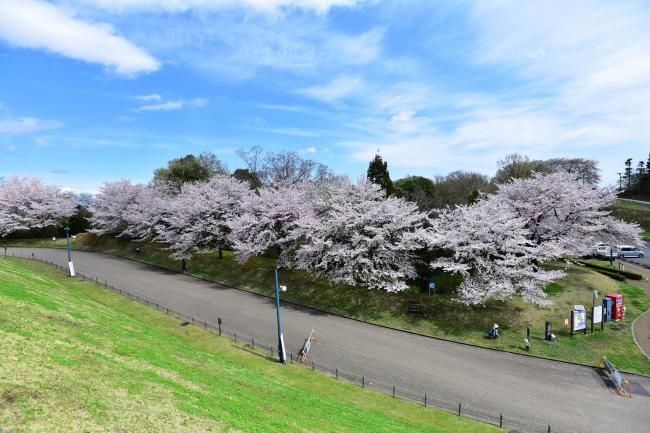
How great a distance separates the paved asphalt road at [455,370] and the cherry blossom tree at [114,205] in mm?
31259

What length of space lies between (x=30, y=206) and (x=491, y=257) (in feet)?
255

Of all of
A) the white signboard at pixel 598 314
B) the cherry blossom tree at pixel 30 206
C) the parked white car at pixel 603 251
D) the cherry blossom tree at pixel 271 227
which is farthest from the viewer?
the cherry blossom tree at pixel 30 206

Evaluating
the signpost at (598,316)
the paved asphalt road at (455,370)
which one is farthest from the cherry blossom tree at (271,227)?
the signpost at (598,316)

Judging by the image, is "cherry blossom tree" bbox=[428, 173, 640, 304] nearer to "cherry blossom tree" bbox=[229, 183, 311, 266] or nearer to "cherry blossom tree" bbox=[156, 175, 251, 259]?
"cherry blossom tree" bbox=[229, 183, 311, 266]

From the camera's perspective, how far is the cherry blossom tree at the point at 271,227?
129 ft

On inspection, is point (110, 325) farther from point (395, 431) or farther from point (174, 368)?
point (395, 431)

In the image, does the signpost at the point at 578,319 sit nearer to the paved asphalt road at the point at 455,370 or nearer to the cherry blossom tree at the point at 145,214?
the paved asphalt road at the point at 455,370

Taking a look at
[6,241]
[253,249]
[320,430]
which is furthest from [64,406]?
[6,241]

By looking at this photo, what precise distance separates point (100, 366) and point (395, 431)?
39.5ft

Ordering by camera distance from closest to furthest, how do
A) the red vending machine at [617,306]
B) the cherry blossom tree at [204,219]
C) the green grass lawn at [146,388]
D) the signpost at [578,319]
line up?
the green grass lawn at [146,388], the signpost at [578,319], the red vending machine at [617,306], the cherry blossom tree at [204,219]

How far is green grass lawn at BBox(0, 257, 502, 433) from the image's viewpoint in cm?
1040

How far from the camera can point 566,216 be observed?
36812 millimetres

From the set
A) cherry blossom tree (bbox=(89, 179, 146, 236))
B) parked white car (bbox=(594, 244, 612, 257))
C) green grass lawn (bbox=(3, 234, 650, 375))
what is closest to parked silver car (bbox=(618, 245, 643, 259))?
parked white car (bbox=(594, 244, 612, 257))

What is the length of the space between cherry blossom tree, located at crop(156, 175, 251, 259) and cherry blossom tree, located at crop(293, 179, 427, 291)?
45.8 feet
